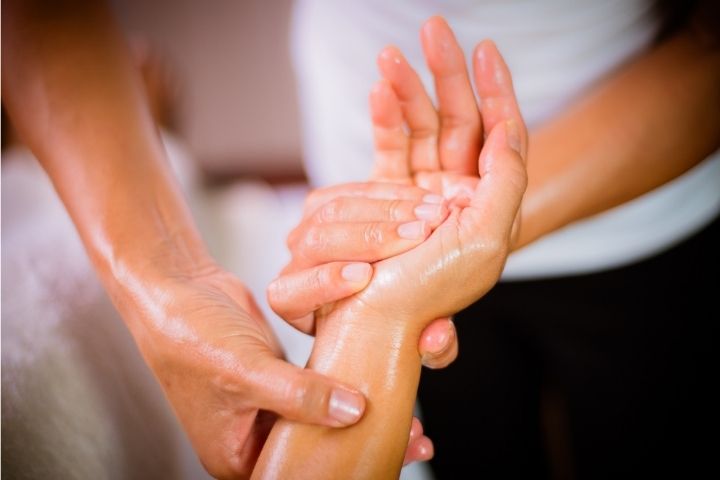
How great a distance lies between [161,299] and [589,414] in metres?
0.74

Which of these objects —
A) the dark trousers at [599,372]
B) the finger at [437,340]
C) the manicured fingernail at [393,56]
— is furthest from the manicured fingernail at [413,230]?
the dark trousers at [599,372]

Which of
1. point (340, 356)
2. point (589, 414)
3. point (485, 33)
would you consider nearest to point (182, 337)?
point (340, 356)

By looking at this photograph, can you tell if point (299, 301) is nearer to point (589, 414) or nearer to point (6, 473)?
point (6, 473)

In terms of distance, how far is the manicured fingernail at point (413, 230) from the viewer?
0.57 metres

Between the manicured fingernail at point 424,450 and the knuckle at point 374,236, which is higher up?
the knuckle at point 374,236

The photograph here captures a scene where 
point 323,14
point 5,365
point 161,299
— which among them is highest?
point 323,14

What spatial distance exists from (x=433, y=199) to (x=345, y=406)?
26 centimetres

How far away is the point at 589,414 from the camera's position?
34.4 inches

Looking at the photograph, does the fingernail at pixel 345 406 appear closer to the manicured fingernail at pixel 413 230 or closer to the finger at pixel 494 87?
the manicured fingernail at pixel 413 230

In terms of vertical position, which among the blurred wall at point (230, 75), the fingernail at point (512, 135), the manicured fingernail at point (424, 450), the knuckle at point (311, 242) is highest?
the blurred wall at point (230, 75)

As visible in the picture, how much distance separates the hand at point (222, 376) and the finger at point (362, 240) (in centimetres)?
12

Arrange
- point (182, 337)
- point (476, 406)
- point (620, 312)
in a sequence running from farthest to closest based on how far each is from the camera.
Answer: point (476, 406) < point (620, 312) < point (182, 337)

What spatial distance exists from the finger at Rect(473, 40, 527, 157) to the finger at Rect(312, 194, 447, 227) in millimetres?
129

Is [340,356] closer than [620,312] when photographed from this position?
Yes
